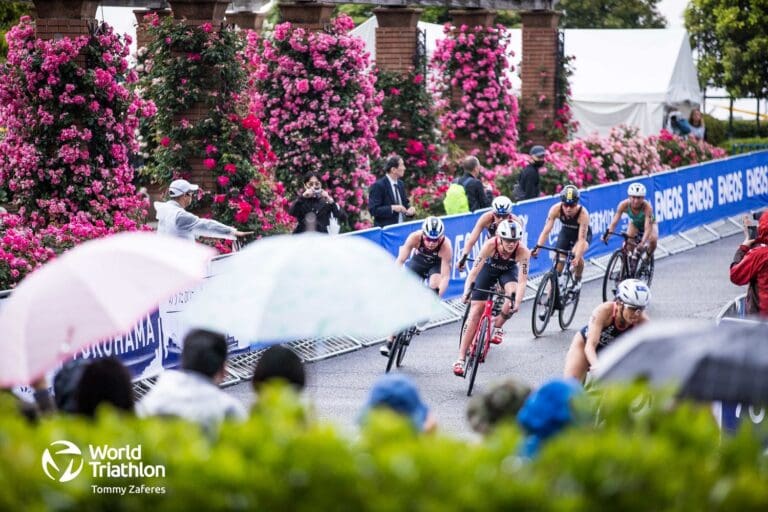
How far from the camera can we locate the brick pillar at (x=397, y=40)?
23.7m

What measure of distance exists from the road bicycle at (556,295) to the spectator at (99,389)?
991cm

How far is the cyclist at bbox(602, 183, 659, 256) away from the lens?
18.0m

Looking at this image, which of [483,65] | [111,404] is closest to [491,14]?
[483,65]

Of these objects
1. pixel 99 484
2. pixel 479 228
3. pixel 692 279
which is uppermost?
pixel 99 484

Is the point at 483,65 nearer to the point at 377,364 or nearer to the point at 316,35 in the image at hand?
the point at 316,35

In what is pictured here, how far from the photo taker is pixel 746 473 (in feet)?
15.2

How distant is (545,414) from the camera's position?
5766 mm

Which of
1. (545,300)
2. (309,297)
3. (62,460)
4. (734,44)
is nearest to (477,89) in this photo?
(545,300)

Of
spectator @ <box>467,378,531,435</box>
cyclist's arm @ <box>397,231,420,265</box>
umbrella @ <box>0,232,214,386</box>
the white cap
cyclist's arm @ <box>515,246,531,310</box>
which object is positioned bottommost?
cyclist's arm @ <box>515,246,531,310</box>

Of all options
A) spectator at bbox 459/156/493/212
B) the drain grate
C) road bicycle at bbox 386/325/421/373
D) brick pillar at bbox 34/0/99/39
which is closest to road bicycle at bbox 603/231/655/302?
spectator at bbox 459/156/493/212

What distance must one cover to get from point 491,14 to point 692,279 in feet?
25.0

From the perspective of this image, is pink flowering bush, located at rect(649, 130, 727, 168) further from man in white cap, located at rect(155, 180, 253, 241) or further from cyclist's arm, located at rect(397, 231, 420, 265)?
man in white cap, located at rect(155, 180, 253, 241)

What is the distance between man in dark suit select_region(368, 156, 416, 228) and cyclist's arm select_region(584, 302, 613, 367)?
7927 millimetres

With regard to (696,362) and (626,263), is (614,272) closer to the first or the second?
(626,263)
